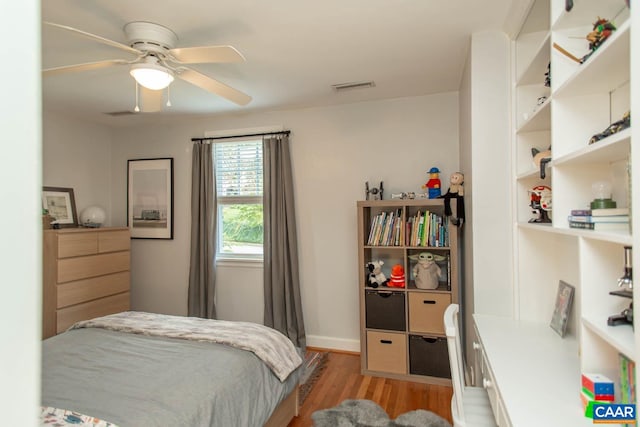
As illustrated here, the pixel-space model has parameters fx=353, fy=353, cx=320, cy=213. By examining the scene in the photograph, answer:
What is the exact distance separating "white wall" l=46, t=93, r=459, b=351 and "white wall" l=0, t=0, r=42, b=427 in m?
3.13

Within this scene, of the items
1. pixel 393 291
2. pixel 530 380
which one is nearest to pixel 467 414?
pixel 530 380

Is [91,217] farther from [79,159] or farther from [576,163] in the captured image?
[576,163]

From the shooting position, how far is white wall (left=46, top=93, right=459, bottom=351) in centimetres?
329

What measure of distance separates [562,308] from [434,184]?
1477 millimetres

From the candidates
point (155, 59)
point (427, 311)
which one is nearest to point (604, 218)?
point (427, 311)

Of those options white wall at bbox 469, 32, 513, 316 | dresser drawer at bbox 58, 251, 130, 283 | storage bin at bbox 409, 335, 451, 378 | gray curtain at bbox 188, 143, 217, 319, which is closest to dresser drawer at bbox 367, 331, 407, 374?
storage bin at bbox 409, 335, 451, 378

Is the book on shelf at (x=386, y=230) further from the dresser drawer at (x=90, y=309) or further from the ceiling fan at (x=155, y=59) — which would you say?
the dresser drawer at (x=90, y=309)

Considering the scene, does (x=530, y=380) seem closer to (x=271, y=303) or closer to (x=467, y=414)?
(x=467, y=414)

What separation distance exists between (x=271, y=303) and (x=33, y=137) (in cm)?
337

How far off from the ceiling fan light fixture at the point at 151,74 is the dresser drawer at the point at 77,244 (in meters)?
2.15

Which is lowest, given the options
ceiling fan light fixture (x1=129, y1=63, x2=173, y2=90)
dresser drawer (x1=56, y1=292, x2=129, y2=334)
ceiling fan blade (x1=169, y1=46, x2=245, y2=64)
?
dresser drawer (x1=56, y1=292, x2=129, y2=334)

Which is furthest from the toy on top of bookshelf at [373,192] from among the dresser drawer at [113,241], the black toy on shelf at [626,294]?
the dresser drawer at [113,241]

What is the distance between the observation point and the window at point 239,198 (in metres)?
3.83

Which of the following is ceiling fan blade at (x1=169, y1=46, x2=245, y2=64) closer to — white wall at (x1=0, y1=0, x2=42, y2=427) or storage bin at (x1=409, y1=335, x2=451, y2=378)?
white wall at (x1=0, y1=0, x2=42, y2=427)
